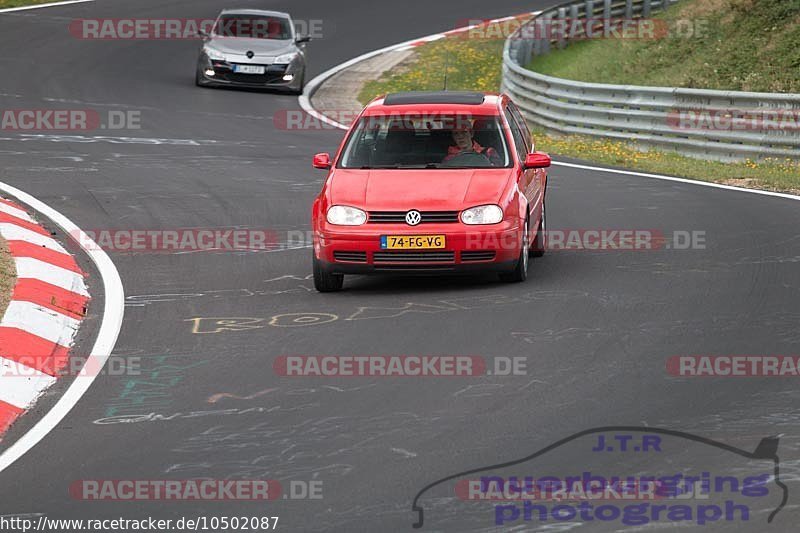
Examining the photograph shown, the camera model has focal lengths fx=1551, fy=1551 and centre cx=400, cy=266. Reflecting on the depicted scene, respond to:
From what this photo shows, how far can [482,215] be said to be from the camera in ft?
39.7

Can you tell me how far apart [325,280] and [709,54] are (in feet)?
61.6

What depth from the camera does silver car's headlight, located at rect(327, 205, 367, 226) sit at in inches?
476

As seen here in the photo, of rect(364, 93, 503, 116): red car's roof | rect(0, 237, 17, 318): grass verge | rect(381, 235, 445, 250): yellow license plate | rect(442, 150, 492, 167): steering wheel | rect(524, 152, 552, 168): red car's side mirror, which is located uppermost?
rect(364, 93, 503, 116): red car's roof

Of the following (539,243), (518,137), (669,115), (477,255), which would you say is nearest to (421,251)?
(477,255)

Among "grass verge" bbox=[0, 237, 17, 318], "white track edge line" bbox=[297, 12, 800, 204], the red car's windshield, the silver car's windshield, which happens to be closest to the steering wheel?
the red car's windshield

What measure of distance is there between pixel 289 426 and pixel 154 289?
4.42 metres

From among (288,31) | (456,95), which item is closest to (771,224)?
(456,95)

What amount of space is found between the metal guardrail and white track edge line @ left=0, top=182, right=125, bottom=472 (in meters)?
9.65

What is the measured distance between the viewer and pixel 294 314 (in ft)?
37.2

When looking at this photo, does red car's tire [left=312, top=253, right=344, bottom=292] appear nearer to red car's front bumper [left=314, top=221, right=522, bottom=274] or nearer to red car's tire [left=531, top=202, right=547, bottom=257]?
red car's front bumper [left=314, top=221, right=522, bottom=274]

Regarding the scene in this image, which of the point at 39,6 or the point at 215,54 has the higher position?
the point at 215,54

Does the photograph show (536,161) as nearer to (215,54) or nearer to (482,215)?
(482,215)

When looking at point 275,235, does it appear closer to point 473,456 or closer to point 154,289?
point 154,289

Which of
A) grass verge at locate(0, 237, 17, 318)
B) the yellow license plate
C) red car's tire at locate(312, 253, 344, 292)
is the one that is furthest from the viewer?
red car's tire at locate(312, 253, 344, 292)
